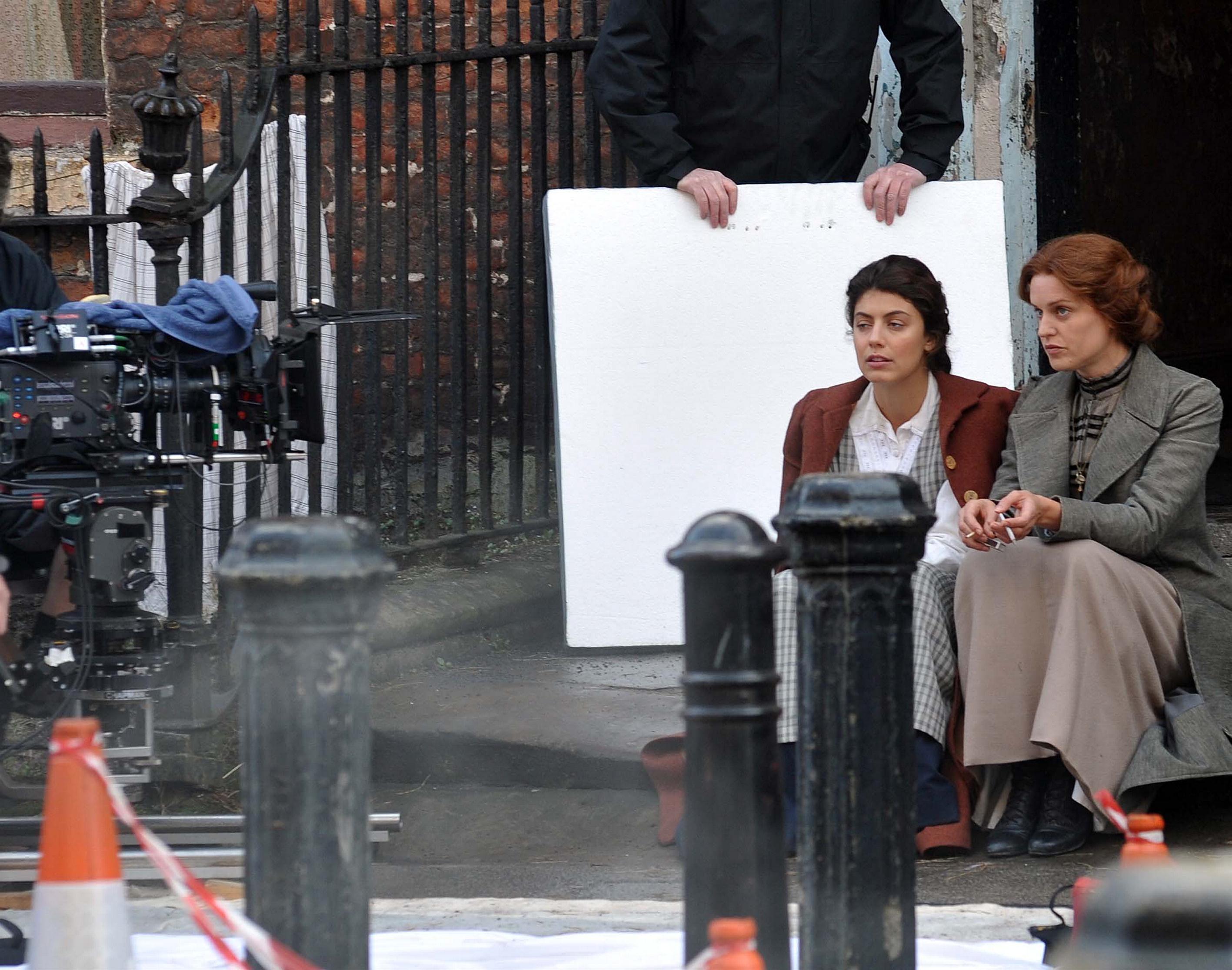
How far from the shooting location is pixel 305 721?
7.15 feet

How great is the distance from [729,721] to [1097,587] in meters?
1.63

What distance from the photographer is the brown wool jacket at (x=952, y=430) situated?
162 inches

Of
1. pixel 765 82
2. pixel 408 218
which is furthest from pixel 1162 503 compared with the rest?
pixel 408 218

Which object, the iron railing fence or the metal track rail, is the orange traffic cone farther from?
the iron railing fence

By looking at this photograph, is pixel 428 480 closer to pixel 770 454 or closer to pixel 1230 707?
pixel 770 454

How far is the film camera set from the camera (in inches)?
150

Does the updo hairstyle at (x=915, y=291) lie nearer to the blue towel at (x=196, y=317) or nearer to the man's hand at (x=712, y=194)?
the man's hand at (x=712, y=194)

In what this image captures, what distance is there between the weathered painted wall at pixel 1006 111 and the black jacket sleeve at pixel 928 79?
0.45m

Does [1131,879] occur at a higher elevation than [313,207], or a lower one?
lower

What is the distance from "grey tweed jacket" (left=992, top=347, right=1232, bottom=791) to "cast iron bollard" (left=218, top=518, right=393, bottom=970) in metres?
1.98

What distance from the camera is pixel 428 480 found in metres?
5.55

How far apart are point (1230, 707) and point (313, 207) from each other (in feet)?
10.3

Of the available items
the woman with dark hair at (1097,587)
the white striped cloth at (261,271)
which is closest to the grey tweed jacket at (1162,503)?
the woman with dark hair at (1097,587)

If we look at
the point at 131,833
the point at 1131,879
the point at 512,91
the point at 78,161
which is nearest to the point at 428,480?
the point at 512,91
